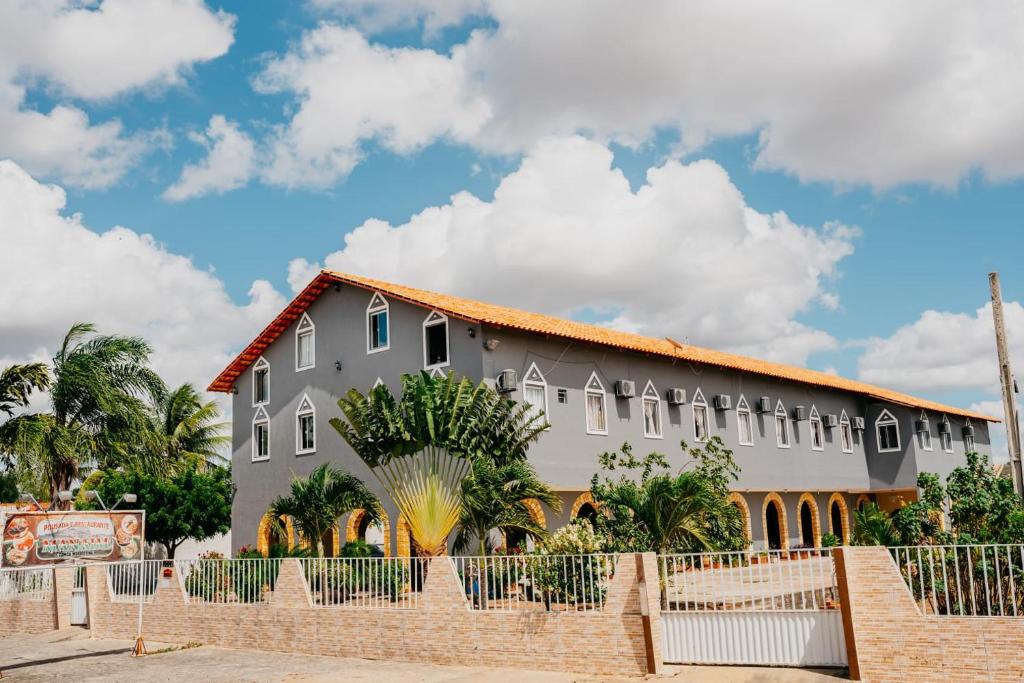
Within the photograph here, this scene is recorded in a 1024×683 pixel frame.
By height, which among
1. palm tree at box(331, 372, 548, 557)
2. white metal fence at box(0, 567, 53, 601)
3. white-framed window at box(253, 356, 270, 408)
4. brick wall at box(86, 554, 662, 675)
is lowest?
brick wall at box(86, 554, 662, 675)

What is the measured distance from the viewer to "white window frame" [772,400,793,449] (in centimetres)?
3173

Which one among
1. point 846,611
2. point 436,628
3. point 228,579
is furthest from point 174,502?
point 846,611

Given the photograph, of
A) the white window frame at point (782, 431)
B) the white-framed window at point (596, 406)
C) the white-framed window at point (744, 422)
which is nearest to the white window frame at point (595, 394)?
the white-framed window at point (596, 406)

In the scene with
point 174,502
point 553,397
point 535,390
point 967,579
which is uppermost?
point 535,390

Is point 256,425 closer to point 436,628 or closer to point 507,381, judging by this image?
point 507,381

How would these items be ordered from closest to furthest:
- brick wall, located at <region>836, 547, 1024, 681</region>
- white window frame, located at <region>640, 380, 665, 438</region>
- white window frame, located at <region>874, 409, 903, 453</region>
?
Result: brick wall, located at <region>836, 547, 1024, 681</region> → white window frame, located at <region>640, 380, 665, 438</region> → white window frame, located at <region>874, 409, 903, 453</region>

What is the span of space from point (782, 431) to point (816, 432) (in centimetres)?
272

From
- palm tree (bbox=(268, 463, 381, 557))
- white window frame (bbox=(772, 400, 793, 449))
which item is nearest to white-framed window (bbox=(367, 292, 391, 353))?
palm tree (bbox=(268, 463, 381, 557))

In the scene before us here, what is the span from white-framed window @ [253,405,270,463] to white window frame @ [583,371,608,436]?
989cm

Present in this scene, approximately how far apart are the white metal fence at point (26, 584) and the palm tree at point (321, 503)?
17.9ft

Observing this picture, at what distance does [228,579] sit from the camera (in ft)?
57.2

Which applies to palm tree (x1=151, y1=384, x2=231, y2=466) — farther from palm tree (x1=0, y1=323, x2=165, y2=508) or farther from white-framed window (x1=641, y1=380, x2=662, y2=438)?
white-framed window (x1=641, y1=380, x2=662, y2=438)

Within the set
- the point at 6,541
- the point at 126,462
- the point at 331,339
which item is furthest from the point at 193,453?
the point at 6,541

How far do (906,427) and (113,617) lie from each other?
29.9 m
